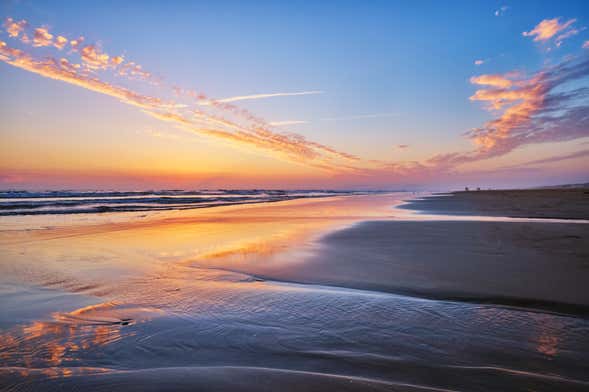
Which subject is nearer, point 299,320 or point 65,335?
point 65,335

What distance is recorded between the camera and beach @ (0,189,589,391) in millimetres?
2342

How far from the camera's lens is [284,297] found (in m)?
4.29

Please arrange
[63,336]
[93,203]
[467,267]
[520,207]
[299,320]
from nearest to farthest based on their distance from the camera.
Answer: [63,336] → [299,320] → [467,267] → [520,207] → [93,203]

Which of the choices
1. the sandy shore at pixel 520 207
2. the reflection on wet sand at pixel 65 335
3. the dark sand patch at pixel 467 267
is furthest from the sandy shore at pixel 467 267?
the sandy shore at pixel 520 207

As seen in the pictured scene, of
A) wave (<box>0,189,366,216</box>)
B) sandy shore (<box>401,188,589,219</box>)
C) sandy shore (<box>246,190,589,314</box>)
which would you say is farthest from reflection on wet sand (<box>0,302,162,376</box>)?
wave (<box>0,189,366,216</box>)

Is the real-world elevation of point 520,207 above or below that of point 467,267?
above

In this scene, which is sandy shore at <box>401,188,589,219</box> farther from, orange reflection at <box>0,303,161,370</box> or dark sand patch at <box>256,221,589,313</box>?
orange reflection at <box>0,303,161,370</box>

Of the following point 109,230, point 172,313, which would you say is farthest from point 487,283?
point 109,230

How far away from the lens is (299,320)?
3449 millimetres

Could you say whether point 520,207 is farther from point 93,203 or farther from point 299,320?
point 93,203

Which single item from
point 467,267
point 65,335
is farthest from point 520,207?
point 65,335

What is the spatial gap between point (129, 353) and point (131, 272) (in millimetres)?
3373

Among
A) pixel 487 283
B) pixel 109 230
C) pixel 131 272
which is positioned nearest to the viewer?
pixel 487 283

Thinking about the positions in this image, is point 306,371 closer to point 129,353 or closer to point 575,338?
point 129,353
